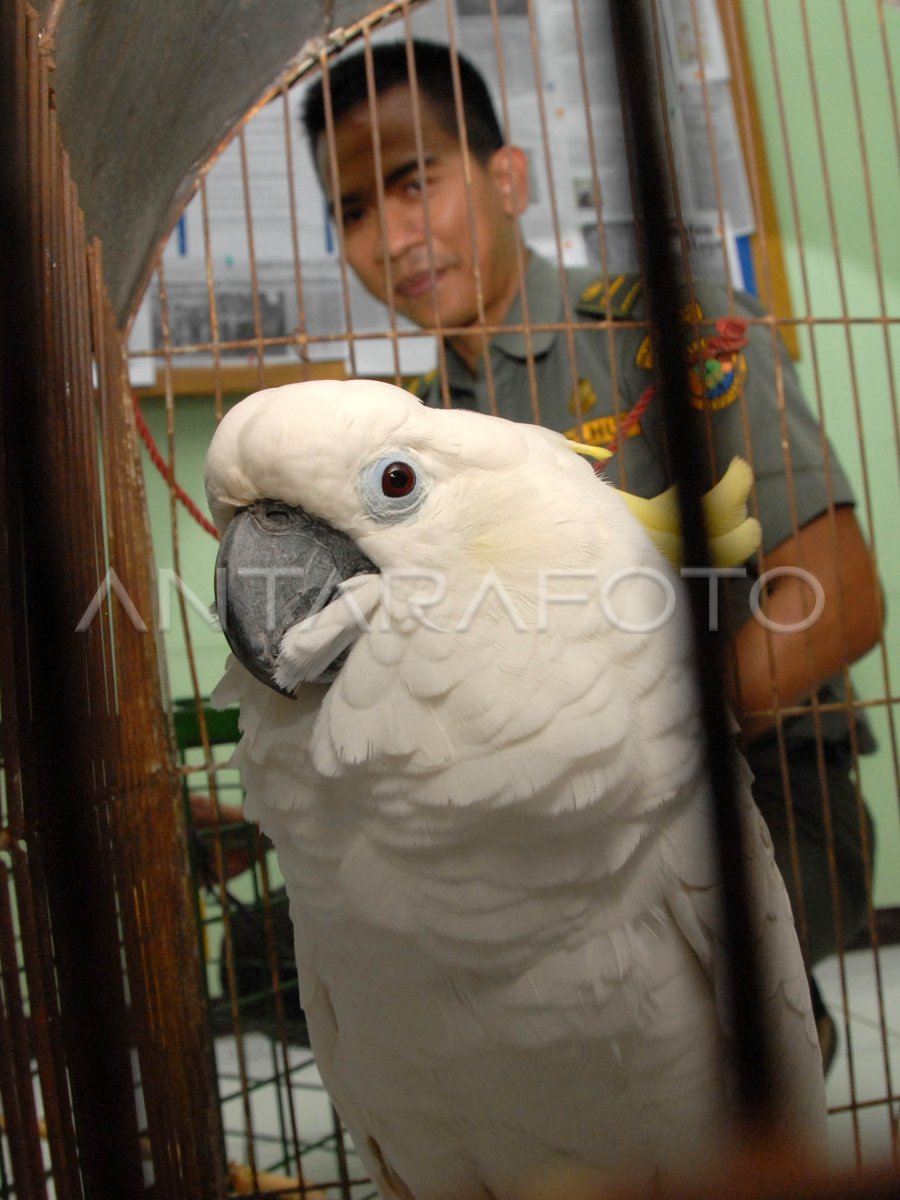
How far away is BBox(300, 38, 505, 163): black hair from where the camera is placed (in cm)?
145

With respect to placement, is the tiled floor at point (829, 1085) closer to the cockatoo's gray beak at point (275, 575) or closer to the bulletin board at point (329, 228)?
the cockatoo's gray beak at point (275, 575)

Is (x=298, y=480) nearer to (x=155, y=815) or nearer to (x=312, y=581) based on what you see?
(x=312, y=581)

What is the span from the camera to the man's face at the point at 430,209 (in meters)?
1.42

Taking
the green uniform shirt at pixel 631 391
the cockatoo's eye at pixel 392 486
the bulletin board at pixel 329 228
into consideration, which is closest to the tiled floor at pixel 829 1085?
the green uniform shirt at pixel 631 391

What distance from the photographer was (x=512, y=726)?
27.0 inches

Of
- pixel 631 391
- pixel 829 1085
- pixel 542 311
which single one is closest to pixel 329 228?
pixel 542 311

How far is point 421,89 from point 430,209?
0.78 feet

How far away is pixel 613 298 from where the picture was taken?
1.26m

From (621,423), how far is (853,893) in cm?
94

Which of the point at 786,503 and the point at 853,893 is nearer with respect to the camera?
the point at 786,503

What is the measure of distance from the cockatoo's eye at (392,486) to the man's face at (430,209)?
751 mm

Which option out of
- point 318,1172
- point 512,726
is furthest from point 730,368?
point 318,1172

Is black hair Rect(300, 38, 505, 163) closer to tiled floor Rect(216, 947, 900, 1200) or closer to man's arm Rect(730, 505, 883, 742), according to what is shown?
man's arm Rect(730, 505, 883, 742)

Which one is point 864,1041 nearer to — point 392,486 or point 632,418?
point 632,418
